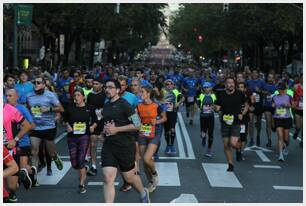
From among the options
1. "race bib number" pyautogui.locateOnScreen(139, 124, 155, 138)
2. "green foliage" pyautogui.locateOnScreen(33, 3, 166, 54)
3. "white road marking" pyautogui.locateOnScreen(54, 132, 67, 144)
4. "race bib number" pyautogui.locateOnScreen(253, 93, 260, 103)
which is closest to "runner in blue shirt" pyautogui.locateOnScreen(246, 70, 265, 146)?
"race bib number" pyautogui.locateOnScreen(253, 93, 260, 103)

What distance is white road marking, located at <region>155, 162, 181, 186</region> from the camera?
375 inches

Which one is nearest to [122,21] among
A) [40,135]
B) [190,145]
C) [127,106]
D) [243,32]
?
[243,32]

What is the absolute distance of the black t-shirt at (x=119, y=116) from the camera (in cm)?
734

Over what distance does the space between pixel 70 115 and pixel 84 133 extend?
0.35 m

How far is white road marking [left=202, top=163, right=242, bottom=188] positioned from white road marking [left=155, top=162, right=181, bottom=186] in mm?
517

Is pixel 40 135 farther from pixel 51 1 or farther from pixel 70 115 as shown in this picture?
pixel 51 1

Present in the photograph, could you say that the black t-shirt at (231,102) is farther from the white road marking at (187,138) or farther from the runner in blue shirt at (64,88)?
the runner in blue shirt at (64,88)

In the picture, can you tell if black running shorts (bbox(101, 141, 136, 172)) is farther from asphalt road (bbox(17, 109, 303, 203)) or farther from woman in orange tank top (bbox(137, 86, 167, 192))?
woman in orange tank top (bbox(137, 86, 167, 192))

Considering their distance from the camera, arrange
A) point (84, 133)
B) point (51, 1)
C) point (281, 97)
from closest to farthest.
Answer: point (84, 133) → point (281, 97) → point (51, 1)

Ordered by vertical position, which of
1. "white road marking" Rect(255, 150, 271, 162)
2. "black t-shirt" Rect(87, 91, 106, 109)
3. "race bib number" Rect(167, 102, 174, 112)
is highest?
"black t-shirt" Rect(87, 91, 106, 109)

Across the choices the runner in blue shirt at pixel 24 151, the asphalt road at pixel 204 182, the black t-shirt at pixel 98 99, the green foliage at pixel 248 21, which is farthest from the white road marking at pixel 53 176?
the green foliage at pixel 248 21

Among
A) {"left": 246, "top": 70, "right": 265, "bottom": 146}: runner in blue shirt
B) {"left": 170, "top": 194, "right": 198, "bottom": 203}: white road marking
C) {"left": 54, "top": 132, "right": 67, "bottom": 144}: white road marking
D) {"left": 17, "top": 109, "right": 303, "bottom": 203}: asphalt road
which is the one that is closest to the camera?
{"left": 170, "top": 194, "right": 198, "bottom": 203}: white road marking

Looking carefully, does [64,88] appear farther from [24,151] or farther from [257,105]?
[24,151]

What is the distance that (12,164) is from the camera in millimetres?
5492
